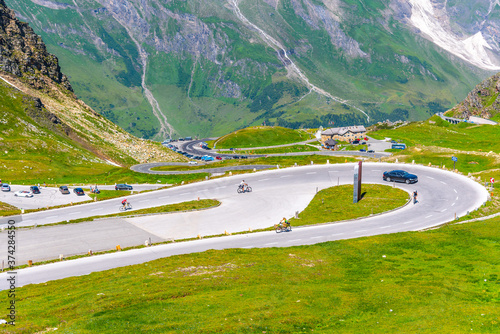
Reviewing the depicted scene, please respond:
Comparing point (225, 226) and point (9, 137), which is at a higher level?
point (9, 137)

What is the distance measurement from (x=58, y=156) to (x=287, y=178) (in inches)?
3403

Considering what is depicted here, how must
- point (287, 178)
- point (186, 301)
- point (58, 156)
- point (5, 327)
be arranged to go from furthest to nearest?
point (58, 156) < point (287, 178) < point (186, 301) < point (5, 327)

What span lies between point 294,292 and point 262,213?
1570 inches

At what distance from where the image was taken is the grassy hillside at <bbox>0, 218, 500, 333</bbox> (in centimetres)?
2939

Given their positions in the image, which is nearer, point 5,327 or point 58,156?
point 5,327

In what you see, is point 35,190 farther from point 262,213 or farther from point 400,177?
point 400,177

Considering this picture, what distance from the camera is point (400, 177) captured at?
286 feet

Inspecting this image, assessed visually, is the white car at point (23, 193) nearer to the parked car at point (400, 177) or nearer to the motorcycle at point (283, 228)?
the motorcycle at point (283, 228)

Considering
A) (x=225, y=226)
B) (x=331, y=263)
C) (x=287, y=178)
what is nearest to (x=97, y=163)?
(x=287, y=178)

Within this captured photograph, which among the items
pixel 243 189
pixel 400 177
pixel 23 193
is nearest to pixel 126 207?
pixel 243 189

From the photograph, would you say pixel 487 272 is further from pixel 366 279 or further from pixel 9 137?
pixel 9 137

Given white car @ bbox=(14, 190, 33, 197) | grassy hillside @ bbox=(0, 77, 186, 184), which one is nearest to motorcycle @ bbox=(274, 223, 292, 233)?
white car @ bbox=(14, 190, 33, 197)

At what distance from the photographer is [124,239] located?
61875mm

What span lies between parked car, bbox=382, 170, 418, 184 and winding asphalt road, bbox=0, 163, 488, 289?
63.6 inches
